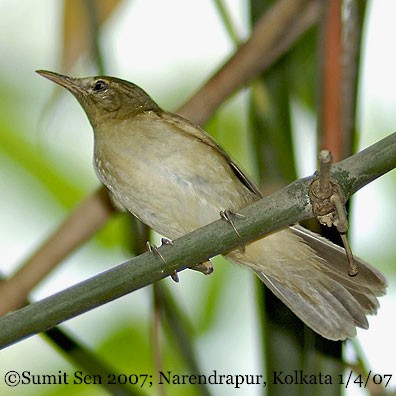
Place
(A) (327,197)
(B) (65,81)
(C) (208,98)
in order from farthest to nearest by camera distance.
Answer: (B) (65,81) < (C) (208,98) < (A) (327,197)

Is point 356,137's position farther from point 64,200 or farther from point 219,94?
point 64,200

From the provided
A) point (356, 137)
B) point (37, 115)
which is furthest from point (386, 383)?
point (37, 115)

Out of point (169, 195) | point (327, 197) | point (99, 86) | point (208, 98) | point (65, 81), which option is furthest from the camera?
point (99, 86)

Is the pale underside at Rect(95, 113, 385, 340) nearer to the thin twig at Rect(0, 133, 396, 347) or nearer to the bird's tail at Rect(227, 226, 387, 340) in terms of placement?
the bird's tail at Rect(227, 226, 387, 340)

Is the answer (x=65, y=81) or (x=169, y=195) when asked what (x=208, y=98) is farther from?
(x=65, y=81)

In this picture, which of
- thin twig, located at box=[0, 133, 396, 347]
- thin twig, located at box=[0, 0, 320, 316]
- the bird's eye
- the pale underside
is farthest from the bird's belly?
thin twig, located at box=[0, 133, 396, 347]

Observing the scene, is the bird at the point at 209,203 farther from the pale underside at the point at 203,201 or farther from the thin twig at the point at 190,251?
the thin twig at the point at 190,251

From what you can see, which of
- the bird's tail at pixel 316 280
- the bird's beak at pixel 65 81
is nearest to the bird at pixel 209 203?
the bird's tail at pixel 316 280

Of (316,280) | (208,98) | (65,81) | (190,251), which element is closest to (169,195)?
(208,98)
